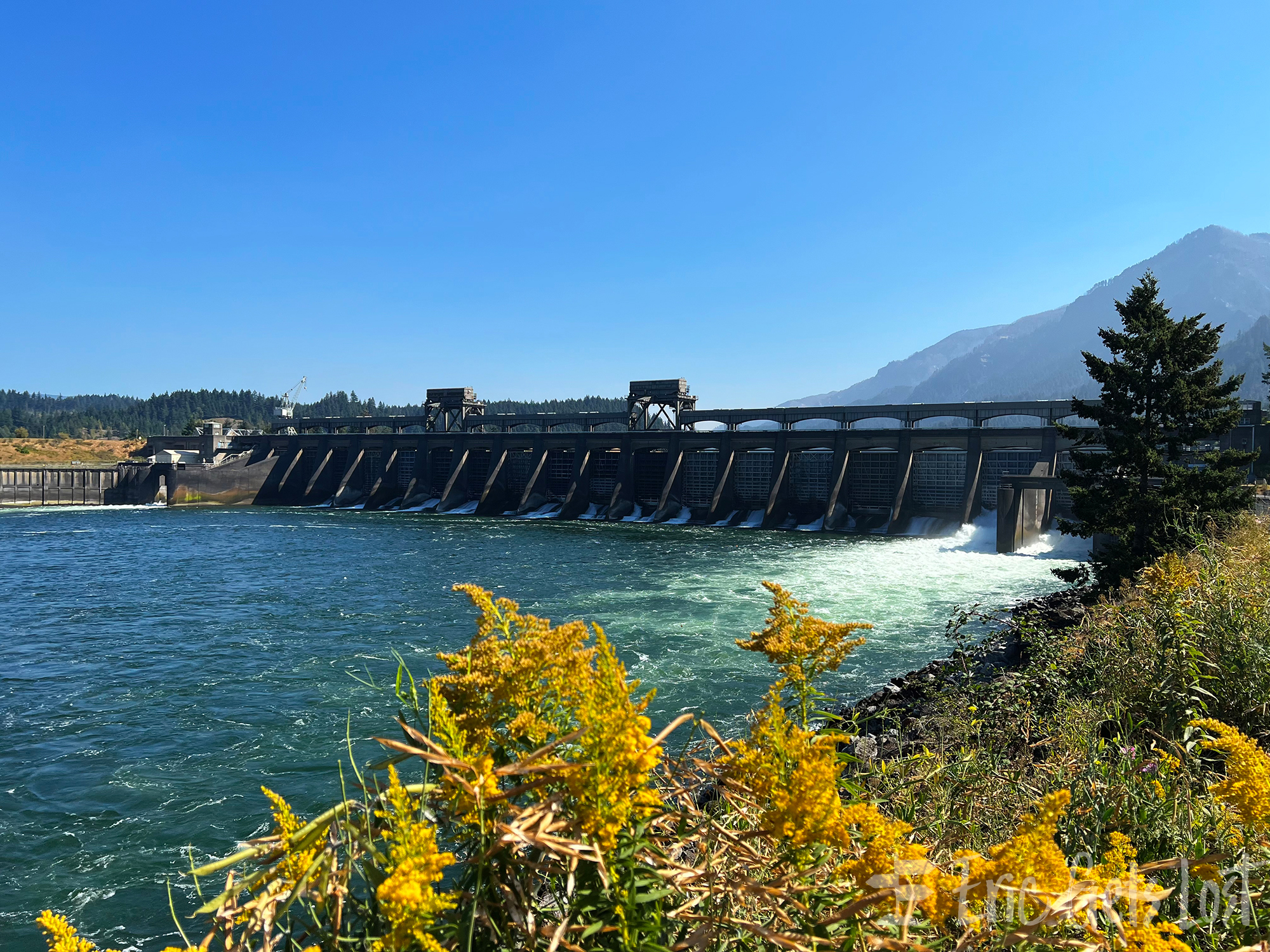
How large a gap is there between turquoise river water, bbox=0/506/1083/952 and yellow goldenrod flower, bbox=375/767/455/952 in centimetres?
421

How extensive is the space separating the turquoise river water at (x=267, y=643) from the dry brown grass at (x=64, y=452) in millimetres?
54424

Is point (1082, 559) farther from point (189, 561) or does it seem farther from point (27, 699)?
point (189, 561)

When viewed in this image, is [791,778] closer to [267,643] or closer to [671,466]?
[267,643]

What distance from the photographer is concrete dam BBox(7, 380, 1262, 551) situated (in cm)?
4081

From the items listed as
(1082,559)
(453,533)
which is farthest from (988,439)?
(453,533)

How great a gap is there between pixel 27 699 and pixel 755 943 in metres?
17.2

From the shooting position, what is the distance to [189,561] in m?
31.0

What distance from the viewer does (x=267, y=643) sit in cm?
1773

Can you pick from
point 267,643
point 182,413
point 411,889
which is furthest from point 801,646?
point 182,413

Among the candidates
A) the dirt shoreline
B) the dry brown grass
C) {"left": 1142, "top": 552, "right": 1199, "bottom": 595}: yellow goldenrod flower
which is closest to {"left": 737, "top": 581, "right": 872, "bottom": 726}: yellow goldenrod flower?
{"left": 1142, "top": 552, "right": 1199, "bottom": 595}: yellow goldenrod flower

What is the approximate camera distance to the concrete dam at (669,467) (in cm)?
4081

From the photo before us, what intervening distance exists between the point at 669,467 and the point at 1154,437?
35.5 m

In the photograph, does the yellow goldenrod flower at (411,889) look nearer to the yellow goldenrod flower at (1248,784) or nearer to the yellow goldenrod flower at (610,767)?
the yellow goldenrod flower at (610,767)

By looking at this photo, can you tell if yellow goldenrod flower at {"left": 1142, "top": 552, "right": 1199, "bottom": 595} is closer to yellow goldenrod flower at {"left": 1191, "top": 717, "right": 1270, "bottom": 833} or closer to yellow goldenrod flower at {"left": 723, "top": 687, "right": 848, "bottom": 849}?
yellow goldenrod flower at {"left": 1191, "top": 717, "right": 1270, "bottom": 833}
